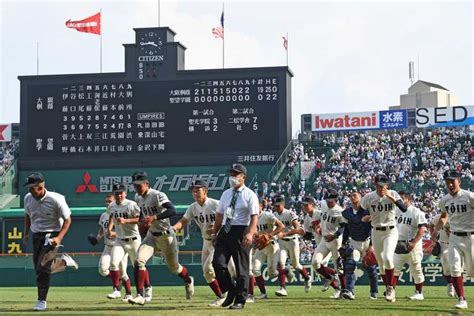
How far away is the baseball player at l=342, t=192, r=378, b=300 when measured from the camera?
20578mm

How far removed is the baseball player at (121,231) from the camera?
65.3 ft

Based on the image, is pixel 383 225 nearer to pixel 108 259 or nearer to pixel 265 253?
pixel 265 253

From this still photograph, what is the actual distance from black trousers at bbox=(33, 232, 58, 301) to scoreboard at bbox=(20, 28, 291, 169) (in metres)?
25.5

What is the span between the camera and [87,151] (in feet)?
141

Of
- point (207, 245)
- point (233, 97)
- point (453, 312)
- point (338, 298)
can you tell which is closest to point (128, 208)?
point (207, 245)

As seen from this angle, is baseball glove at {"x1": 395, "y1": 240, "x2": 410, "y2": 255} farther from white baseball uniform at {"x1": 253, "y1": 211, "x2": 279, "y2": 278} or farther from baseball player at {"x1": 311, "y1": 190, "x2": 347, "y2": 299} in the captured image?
white baseball uniform at {"x1": 253, "y1": 211, "x2": 279, "y2": 278}

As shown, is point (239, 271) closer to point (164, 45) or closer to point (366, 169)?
point (164, 45)

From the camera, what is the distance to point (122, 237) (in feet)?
66.7

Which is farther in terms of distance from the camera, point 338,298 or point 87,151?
point 87,151

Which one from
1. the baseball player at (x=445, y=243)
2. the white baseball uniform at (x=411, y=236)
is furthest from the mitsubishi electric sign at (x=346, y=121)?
the white baseball uniform at (x=411, y=236)

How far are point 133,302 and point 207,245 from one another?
2.25 meters

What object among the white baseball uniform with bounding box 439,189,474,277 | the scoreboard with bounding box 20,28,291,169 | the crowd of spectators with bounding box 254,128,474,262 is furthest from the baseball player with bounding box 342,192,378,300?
the crowd of spectators with bounding box 254,128,474,262

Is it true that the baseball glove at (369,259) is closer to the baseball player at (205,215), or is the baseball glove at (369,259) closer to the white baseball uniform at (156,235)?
the baseball player at (205,215)

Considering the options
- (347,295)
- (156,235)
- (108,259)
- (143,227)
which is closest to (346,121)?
(108,259)
